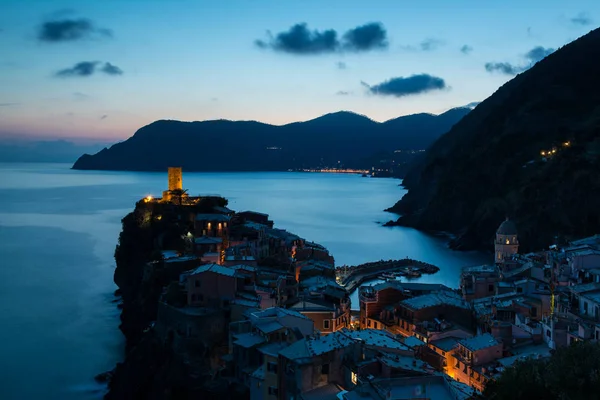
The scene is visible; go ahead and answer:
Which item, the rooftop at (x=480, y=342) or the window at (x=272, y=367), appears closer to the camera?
the window at (x=272, y=367)

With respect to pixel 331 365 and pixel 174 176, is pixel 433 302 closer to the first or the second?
pixel 331 365

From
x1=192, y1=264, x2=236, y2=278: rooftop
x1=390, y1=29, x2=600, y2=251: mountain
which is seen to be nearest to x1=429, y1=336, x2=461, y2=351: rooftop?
x1=192, y1=264, x2=236, y2=278: rooftop

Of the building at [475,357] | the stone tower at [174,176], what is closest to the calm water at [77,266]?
the stone tower at [174,176]

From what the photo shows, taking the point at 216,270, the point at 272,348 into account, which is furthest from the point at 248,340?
the point at 216,270

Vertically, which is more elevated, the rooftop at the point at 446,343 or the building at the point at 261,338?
the building at the point at 261,338

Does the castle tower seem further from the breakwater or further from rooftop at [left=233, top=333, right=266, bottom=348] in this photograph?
rooftop at [left=233, top=333, right=266, bottom=348]

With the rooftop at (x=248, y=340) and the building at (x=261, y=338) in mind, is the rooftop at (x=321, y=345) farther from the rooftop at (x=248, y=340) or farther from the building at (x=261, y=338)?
the rooftop at (x=248, y=340)
